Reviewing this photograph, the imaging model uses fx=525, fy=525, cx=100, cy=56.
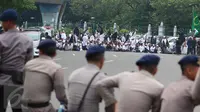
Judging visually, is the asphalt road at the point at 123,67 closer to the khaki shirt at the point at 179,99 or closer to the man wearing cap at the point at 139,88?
the man wearing cap at the point at 139,88

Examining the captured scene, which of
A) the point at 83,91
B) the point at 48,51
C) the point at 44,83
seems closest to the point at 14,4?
the point at 48,51

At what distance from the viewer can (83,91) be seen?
223 inches

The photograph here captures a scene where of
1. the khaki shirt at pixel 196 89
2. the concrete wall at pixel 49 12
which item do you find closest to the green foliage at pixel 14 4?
→ the khaki shirt at pixel 196 89

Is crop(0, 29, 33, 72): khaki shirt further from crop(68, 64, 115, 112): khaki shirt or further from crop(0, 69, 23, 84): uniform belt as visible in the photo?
crop(68, 64, 115, 112): khaki shirt

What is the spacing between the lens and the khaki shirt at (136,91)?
523cm

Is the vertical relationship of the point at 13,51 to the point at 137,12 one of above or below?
below

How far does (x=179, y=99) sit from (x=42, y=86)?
163 centimetres

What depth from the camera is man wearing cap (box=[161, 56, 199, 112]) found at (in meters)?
5.11

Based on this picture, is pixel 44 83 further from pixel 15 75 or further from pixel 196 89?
pixel 196 89

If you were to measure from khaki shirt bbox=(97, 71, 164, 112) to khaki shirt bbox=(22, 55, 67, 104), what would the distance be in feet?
2.22

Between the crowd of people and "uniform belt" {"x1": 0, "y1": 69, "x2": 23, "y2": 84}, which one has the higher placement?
"uniform belt" {"x1": 0, "y1": 69, "x2": 23, "y2": 84}

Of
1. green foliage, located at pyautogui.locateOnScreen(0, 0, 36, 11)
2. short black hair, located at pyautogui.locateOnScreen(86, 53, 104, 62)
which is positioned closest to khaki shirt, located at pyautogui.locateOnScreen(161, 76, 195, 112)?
short black hair, located at pyautogui.locateOnScreen(86, 53, 104, 62)

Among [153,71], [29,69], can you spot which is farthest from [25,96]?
[153,71]

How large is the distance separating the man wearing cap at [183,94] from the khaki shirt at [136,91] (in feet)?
0.42
